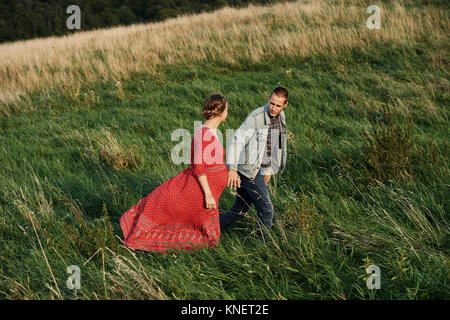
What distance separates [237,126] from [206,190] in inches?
132

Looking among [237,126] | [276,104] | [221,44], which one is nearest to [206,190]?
[276,104]

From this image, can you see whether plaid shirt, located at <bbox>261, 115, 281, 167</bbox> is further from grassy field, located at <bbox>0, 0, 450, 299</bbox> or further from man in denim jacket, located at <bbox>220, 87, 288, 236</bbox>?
grassy field, located at <bbox>0, 0, 450, 299</bbox>

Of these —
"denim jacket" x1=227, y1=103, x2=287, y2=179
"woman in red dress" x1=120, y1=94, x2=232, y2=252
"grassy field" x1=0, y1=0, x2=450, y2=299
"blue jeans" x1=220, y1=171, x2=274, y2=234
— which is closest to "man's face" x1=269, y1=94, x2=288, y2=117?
"denim jacket" x1=227, y1=103, x2=287, y2=179

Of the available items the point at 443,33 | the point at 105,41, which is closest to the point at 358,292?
the point at 443,33

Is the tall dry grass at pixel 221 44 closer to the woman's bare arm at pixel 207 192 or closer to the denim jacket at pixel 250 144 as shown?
the denim jacket at pixel 250 144

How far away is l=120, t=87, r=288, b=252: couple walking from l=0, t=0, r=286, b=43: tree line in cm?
2804

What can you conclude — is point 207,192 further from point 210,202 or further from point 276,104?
point 276,104

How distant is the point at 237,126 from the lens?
6.42m

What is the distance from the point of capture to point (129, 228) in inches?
131

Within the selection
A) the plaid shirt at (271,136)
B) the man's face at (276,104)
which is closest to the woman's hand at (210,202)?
the plaid shirt at (271,136)

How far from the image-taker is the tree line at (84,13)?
2980 cm

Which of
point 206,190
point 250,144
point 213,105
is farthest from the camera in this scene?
point 250,144
